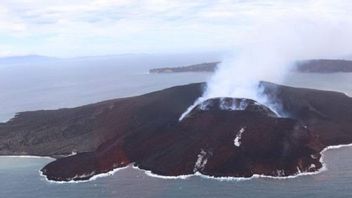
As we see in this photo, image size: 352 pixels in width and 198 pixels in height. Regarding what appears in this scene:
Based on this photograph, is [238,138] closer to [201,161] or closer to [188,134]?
[201,161]

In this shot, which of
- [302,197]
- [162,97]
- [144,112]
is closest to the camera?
[302,197]

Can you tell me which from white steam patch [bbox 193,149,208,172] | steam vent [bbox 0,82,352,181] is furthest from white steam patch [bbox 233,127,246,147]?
white steam patch [bbox 193,149,208,172]

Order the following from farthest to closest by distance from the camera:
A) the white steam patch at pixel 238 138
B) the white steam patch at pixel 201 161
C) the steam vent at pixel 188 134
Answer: the white steam patch at pixel 238 138 < the steam vent at pixel 188 134 < the white steam patch at pixel 201 161

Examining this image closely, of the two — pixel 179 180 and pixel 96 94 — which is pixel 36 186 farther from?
pixel 96 94

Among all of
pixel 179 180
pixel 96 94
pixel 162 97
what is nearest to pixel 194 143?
pixel 179 180

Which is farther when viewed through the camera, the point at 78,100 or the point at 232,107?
the point at 78,100

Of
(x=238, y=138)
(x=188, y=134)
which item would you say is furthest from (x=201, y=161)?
(x=188, y=134)

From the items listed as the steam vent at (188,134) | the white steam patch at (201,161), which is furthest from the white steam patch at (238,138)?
the white steam patch at (201,161)

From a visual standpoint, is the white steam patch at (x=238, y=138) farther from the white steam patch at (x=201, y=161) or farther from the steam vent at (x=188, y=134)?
the white steam patch at (x=201, y=161)
